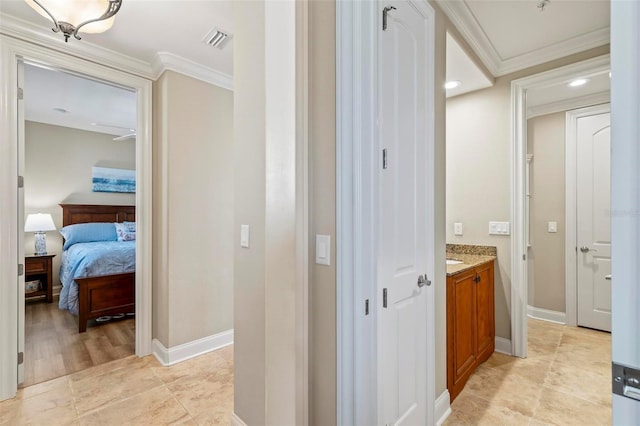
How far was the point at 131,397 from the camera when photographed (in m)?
2.10

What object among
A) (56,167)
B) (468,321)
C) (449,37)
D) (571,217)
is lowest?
(468,321)

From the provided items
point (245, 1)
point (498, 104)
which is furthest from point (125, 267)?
point (498, 104)

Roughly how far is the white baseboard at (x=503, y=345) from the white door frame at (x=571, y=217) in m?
1.29

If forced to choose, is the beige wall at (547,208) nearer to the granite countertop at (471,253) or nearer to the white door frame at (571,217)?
the white door frame at (571,217)

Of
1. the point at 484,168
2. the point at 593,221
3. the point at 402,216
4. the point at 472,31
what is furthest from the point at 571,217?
the point at 402,216

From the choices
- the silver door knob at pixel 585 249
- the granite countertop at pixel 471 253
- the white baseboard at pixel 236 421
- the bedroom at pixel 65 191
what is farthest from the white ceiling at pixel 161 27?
the silver door knob at pixel 585 249

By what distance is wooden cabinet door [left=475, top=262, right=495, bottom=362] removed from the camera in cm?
244

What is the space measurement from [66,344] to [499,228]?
420 centimetres

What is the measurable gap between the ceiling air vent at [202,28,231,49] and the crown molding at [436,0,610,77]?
1481 mm

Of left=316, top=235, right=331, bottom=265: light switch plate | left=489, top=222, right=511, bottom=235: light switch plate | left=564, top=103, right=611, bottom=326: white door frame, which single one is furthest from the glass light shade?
left=564, top=103, right=611, bottom=326: white door frame

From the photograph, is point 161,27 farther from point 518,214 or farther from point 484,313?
point 484,313

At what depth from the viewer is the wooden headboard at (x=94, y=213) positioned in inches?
190

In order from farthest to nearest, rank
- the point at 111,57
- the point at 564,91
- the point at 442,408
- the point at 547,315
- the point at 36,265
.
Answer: the point at 36,265
the point at 547,315
the point at 564,91
the point at 111,57
the point at 442,408

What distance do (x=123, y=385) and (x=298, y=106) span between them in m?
2.41
